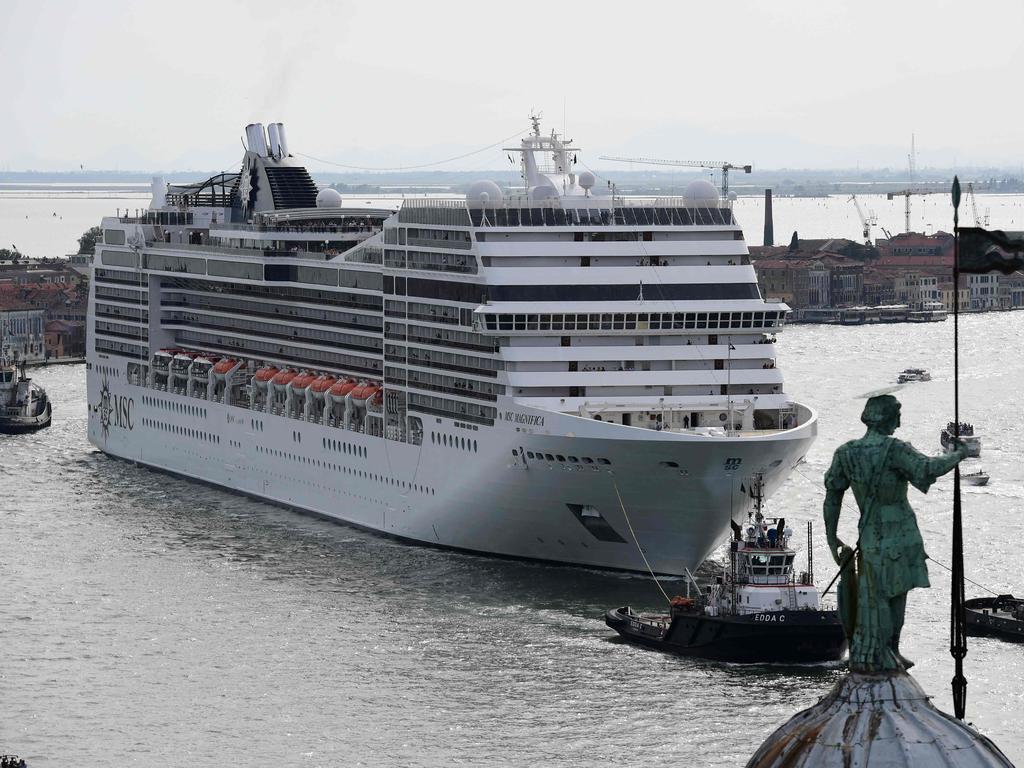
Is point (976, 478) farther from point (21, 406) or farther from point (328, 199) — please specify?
point (21, 406)

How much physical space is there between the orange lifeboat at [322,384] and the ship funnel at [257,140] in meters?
14.2

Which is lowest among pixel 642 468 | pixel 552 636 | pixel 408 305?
pixel 552 636

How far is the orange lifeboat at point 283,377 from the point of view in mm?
53500

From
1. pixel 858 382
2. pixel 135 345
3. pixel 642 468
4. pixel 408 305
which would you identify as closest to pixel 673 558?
pixel 642 468

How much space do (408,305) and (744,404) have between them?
8917 mm

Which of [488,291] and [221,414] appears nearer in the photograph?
[488,291]

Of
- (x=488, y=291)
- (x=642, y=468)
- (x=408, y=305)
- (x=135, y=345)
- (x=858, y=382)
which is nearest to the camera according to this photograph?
(x=642, y=468)

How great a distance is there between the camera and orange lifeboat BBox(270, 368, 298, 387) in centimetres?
5350

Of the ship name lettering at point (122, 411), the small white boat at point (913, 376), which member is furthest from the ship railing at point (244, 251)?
the small white boat at point (913, 376)

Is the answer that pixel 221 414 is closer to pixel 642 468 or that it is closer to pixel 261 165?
pixel 261 165

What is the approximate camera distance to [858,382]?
279 feet

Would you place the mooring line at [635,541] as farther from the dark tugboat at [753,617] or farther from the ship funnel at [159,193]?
the ship funnel at [159,193]

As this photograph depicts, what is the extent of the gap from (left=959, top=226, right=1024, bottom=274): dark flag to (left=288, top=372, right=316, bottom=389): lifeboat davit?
1753 inches

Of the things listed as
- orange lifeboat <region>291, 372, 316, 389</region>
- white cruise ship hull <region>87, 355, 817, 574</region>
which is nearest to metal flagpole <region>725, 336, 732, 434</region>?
white cruise ship hull <region>87, 355, 817, 574</region>
